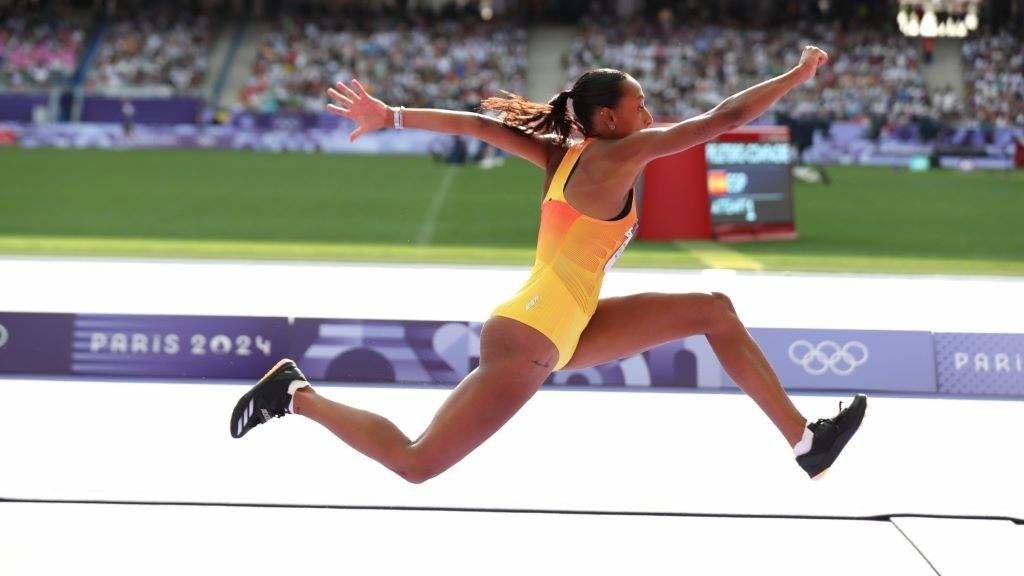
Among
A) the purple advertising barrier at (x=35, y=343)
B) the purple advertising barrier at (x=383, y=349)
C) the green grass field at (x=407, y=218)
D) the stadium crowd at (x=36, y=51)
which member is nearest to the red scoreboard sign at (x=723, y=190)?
the green grass field at (x=407, y=218)

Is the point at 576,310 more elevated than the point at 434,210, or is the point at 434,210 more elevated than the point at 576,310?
the point at 576,310

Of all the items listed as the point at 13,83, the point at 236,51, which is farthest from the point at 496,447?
the point at 236,51

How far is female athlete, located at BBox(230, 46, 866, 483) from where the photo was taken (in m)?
4.25

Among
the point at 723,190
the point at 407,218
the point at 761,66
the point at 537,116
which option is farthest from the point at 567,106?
the point at 761,66

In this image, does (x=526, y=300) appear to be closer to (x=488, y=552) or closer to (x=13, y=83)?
(x=488, y=552)

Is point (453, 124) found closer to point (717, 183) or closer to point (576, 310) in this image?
point (576, 310)

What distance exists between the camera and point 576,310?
4410 millimetres

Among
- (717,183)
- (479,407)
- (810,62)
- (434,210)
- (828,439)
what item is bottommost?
(434,210)

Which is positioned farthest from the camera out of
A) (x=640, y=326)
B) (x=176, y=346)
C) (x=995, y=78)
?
(x=995, y=78)

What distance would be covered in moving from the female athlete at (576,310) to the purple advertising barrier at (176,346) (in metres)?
2.29

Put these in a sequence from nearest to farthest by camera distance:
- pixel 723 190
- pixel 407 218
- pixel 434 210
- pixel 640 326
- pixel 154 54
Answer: pixel 640 326 → pixel 723 190 → pixel 407 218 → pixel 434 210 → pixel 154 54

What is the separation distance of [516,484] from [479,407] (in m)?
0.83

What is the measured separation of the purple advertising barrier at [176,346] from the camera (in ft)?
23.0

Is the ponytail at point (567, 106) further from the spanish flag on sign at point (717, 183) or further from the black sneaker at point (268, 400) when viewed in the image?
the spanish flag on sign at point (717, 183)
